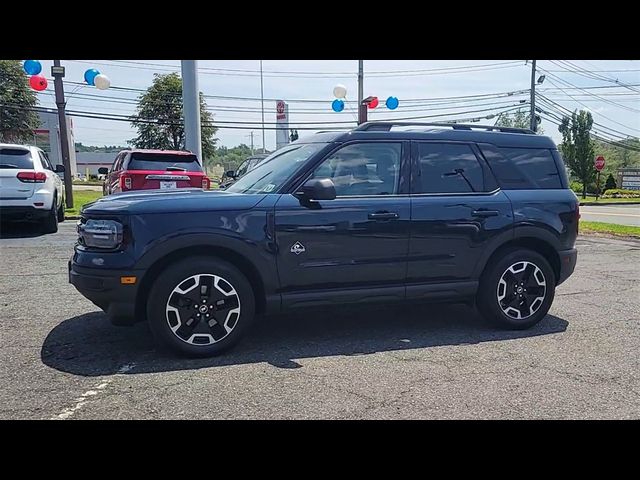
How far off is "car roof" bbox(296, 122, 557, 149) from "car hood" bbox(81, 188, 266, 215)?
1.02 m

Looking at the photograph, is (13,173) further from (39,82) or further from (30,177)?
(39,82)

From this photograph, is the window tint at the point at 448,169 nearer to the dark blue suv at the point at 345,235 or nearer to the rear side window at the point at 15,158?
the dark blue suv at the point at 345,235

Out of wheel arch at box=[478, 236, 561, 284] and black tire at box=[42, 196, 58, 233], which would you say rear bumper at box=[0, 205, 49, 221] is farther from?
wheel arch at box=[478, 236, 561, 284]

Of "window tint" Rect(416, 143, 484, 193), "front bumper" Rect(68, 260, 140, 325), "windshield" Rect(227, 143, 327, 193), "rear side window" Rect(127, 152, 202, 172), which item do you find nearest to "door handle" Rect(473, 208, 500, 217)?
"window tint" Rect(416, 143, 484, 193)

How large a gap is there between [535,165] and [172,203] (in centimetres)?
363

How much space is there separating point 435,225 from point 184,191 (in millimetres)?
2383

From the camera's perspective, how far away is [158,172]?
10.2 m

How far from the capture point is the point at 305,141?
495 cm

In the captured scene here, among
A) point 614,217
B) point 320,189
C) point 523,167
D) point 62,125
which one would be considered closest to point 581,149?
point 614,217

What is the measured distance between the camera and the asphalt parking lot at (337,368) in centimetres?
315

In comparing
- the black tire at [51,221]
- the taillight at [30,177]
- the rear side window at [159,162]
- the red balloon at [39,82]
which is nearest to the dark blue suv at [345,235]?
the rear side window at [159,162]

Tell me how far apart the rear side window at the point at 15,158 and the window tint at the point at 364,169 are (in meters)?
7.88

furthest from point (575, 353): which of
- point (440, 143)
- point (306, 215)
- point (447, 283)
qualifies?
point (306, 215)

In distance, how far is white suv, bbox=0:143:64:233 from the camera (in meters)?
9.34
